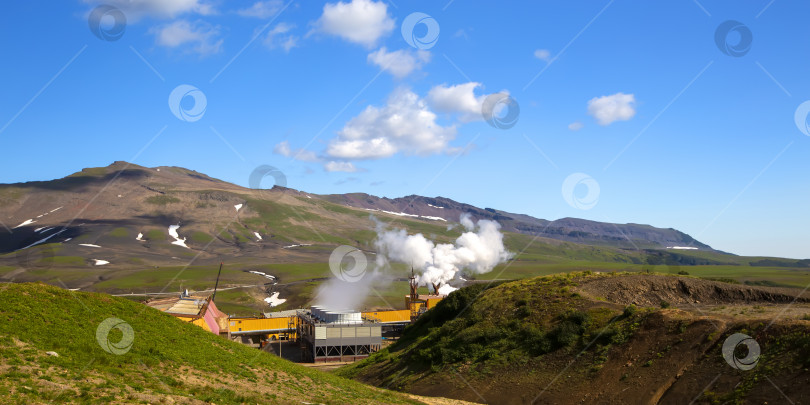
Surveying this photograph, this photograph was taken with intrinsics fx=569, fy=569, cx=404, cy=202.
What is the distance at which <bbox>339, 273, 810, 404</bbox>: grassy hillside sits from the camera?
107ft

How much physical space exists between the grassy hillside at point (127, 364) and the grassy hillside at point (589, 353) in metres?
10.2

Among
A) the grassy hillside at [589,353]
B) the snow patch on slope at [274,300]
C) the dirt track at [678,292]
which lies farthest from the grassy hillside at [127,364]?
the snow patch on slope at [274,300]

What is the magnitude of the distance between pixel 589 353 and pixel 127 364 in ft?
100

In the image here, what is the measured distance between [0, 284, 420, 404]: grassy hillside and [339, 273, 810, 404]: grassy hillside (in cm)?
1023

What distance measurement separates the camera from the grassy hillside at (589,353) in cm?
3251

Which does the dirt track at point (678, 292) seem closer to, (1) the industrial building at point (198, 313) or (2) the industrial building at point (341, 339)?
(2) the industrial building at point (341, 339)

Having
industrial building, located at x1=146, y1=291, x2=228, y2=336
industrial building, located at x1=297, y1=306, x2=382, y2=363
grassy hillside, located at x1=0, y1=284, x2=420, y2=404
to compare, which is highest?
industrial building, located at x1=146, y1=291, x2=228, y2=336

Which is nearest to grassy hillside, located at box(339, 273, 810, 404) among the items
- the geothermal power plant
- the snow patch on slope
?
the geothermal power plant

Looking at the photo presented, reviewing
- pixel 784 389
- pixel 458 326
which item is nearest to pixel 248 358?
pixel 458 326

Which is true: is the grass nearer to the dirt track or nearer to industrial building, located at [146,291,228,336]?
the dirt track

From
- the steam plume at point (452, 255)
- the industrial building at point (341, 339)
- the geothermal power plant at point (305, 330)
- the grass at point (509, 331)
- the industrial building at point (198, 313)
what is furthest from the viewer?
the steam plume at point (452, 255)

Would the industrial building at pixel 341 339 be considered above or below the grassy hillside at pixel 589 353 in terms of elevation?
above

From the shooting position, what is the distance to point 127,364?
25.5 m

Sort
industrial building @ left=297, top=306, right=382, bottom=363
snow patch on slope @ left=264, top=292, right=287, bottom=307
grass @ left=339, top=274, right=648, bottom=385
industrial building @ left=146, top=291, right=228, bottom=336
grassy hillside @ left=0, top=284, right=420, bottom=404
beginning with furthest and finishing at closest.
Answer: snow patch on slope @ left=264, top=292, right=287, bottom=307 < industrial building @ left=297, top=306, right=382, bottom=363 < industrial building @ left=146, top=291, right=228, bottom=336 < grass @ left=339, top=274, right=648, bottom=385 < grassy hillside @ left=0, top=284, right=420, bottom=404
